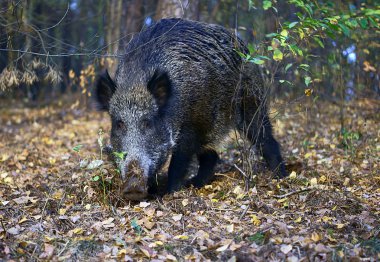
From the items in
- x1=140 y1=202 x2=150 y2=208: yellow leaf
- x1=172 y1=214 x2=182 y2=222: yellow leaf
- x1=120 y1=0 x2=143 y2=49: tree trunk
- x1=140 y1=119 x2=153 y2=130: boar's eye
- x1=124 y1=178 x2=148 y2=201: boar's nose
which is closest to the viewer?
x1=172 y1=214 x2=182 y2=222: yellow leaf

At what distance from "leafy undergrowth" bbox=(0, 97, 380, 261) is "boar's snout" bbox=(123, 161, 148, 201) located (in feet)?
0.48

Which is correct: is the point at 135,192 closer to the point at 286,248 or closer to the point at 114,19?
the point at 286,248

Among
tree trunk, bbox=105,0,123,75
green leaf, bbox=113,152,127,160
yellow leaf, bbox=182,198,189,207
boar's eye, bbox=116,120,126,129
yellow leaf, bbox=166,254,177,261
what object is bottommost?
yellow leaf, bbox=166,254,177,261

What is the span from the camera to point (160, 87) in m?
5.73

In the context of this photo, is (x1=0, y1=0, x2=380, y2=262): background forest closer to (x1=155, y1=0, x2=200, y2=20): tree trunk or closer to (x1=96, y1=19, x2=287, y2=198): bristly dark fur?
(x1=155, y1=0, x2=200, y2=20): tree trunk

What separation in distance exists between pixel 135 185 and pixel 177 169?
0.89 meters

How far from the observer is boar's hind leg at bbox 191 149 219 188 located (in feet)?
21.7

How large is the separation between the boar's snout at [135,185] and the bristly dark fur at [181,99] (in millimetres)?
34

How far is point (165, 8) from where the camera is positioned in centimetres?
860

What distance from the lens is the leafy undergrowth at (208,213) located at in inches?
168

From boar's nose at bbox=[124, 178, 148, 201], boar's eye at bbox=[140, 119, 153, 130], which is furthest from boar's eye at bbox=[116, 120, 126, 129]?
boar's nose at bbox=[124, 178, 148, 201]

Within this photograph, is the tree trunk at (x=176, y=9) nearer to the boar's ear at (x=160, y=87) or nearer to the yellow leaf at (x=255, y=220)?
the boar's ear at (x=160, y=87)

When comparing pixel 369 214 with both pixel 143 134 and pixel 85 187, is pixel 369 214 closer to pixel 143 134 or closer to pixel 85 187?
pixel 143 134

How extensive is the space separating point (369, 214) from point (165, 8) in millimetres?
5019
